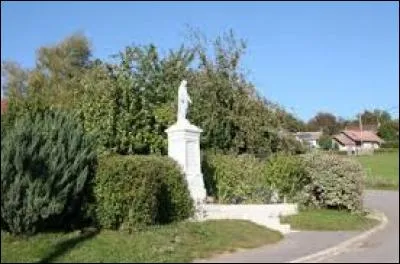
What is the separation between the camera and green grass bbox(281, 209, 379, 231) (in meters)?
18.4

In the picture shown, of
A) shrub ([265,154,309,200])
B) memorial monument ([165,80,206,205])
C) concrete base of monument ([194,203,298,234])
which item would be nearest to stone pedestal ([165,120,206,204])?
memorial monument ([165,80,206,205])

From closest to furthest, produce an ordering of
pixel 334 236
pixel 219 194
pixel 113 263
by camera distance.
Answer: pixel 113 263
pixel 334 236
pixel 219 194

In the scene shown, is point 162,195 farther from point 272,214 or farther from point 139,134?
point 139,134

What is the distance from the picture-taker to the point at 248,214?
718 inches

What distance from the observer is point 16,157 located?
1229 centimetres

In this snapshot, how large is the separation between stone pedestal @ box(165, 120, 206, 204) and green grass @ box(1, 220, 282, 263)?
266 cm

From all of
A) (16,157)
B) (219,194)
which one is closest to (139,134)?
(219,194)

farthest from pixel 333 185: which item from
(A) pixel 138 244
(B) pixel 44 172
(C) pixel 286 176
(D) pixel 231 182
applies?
(B) pixel 44 172

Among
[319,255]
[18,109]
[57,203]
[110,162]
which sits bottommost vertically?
[319,255]

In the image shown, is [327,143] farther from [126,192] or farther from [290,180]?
[126,192]

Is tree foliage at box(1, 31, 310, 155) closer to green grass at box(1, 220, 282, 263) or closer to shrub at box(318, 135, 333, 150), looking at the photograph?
shrub at box(318, 135, 333, 150)

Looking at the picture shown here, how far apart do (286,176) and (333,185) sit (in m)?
1.65

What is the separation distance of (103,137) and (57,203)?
10.5m

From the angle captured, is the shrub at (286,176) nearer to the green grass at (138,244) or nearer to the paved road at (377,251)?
the paved road at (377,251)
